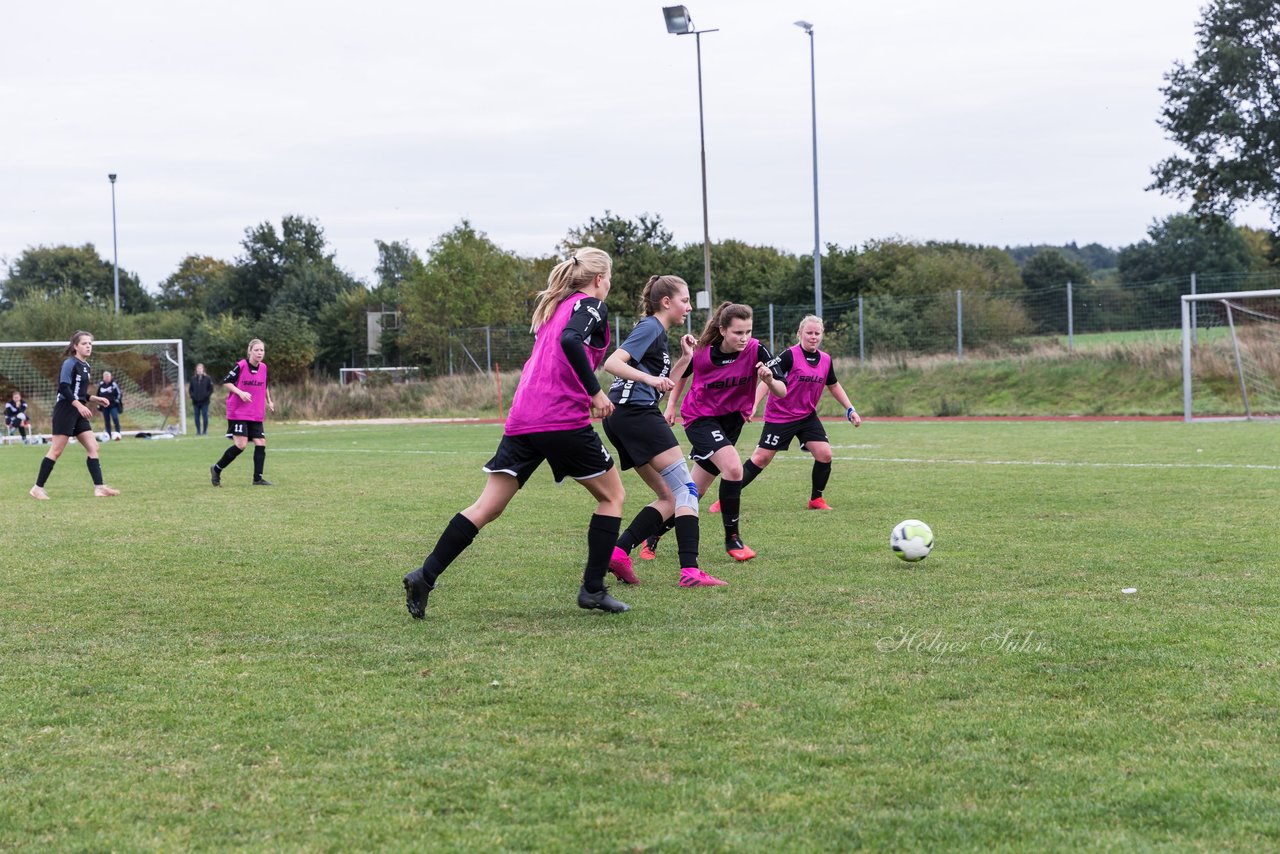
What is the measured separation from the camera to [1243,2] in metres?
43.5

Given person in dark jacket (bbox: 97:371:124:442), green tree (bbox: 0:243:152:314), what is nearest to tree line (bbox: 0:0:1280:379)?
person in dark jacket (bbox: 97:371:124:442)

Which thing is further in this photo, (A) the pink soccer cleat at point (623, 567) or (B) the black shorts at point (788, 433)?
(B) the black shorts at point (788, 433)

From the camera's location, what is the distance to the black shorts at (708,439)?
27.3ft

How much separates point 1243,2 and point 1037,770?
47.4 m

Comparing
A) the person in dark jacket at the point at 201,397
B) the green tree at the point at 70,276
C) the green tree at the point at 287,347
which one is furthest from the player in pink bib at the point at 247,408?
the green tree at the point at 70,276

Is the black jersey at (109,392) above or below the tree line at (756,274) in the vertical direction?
below

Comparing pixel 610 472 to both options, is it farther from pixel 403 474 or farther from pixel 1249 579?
pixel 403 474

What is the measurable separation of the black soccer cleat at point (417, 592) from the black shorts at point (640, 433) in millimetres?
1511

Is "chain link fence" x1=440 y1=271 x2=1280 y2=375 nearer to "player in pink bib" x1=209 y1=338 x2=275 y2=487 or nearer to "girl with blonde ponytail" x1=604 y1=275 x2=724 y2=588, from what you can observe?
"player in pink bib" x1=209 y1=338 x2=275 y2=487

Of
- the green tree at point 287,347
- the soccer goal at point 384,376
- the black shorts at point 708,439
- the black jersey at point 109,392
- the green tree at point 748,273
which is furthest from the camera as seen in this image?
the green tree at point 748,273

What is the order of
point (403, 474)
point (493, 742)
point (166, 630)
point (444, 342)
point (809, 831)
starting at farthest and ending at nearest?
point (444, 342), point (403, 474), point (166, 630), point (493, 742), point (809, 831)

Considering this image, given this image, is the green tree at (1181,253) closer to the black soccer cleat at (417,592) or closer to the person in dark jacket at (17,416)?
the person in dark jacket at (17,416)

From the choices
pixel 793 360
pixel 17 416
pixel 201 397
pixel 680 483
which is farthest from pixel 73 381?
pixel 201 397

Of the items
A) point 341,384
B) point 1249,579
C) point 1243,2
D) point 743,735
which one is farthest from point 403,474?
point 1243,2
